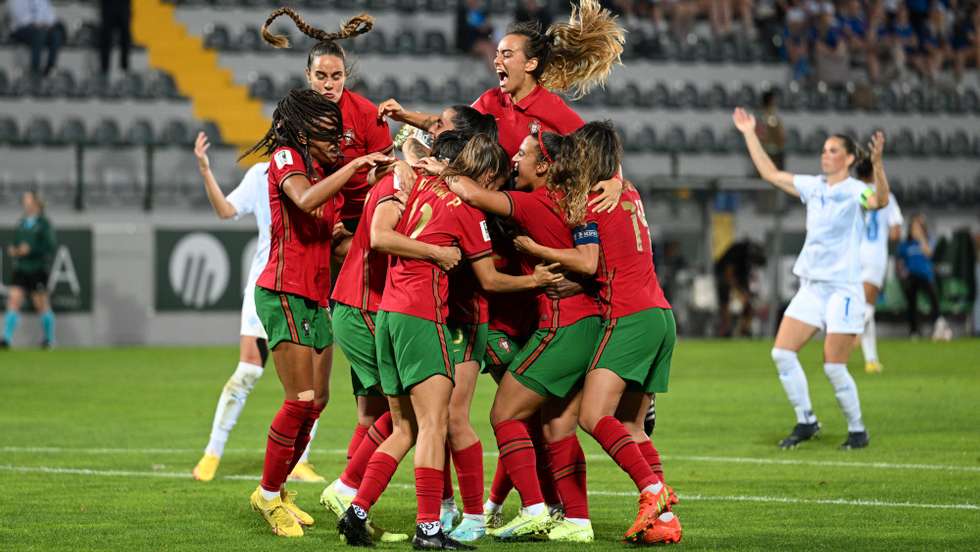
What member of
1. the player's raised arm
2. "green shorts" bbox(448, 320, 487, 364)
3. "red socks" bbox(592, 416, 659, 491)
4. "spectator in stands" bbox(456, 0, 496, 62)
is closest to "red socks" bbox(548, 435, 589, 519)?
"red socks" bbox(592, 416, 659, 491)

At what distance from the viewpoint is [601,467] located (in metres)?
9.92

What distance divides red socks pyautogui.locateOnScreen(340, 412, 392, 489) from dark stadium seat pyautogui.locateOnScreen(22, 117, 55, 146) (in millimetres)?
16672

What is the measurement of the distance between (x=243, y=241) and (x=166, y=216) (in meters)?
1.21

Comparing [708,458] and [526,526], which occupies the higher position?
[526,526]

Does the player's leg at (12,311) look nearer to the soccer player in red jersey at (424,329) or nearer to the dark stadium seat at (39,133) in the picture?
the dark stadium seat at (39,133)

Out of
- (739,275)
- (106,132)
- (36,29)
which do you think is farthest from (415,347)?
(36,29)

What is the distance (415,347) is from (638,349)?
3.56ft

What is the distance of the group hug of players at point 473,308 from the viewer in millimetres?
6586

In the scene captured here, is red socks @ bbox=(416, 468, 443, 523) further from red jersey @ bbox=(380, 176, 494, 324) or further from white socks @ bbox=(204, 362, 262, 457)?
white socks @ bbox=(204, 362, 262, 457)

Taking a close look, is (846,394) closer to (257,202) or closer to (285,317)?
(257,202)

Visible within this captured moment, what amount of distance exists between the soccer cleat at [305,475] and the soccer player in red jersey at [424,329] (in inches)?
103

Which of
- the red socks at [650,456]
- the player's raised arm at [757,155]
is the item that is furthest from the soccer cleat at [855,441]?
the red socks at [650,456]

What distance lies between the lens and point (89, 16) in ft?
85.5

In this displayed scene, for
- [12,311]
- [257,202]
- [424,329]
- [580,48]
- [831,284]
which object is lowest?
[12,311]
